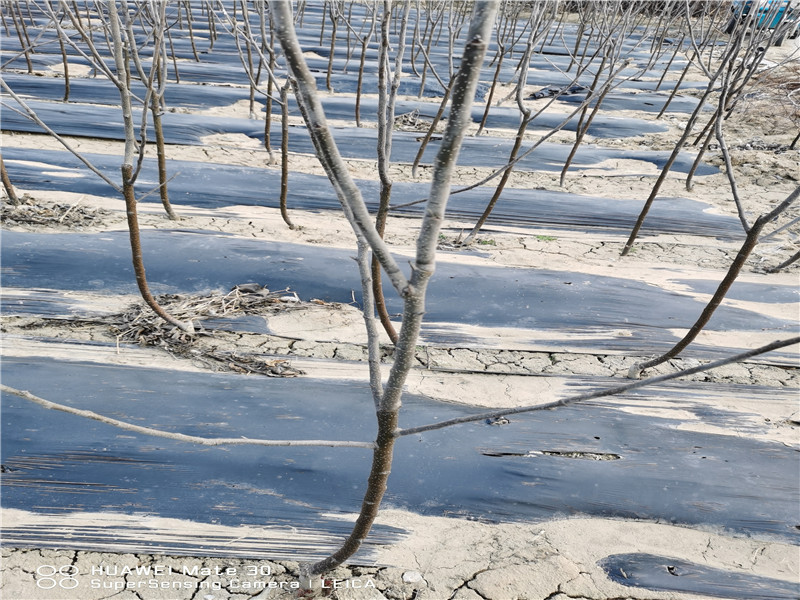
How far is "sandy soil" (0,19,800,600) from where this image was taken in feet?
5.96

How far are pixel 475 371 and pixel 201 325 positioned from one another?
1.45m

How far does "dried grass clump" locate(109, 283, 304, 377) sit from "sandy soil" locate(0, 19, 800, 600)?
7 cm

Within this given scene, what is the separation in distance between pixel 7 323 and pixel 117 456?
1418 mm

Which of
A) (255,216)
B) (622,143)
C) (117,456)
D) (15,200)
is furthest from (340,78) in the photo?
(117,456)

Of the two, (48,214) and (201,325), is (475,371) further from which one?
(48,214)

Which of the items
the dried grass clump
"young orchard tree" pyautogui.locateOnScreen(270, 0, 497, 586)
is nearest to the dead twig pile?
the dried grass clump

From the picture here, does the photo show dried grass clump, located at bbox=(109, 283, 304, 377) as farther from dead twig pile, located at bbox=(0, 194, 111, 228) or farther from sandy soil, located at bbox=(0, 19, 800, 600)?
dead twig pile, located at bbox=(0, 194, 111, 228)

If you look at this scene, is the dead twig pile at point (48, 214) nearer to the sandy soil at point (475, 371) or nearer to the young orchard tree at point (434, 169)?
the sandy soil at point (475, 371)

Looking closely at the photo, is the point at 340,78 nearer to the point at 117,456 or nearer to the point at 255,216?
the point at 255,216

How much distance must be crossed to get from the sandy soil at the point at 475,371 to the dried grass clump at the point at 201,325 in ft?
0.24

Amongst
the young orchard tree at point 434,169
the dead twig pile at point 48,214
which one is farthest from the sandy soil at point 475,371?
the young orchard tree at point 434,169

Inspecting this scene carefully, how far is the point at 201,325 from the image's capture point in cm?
296

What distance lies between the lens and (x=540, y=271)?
12.3 ft

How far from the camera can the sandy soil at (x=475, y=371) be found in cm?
182
